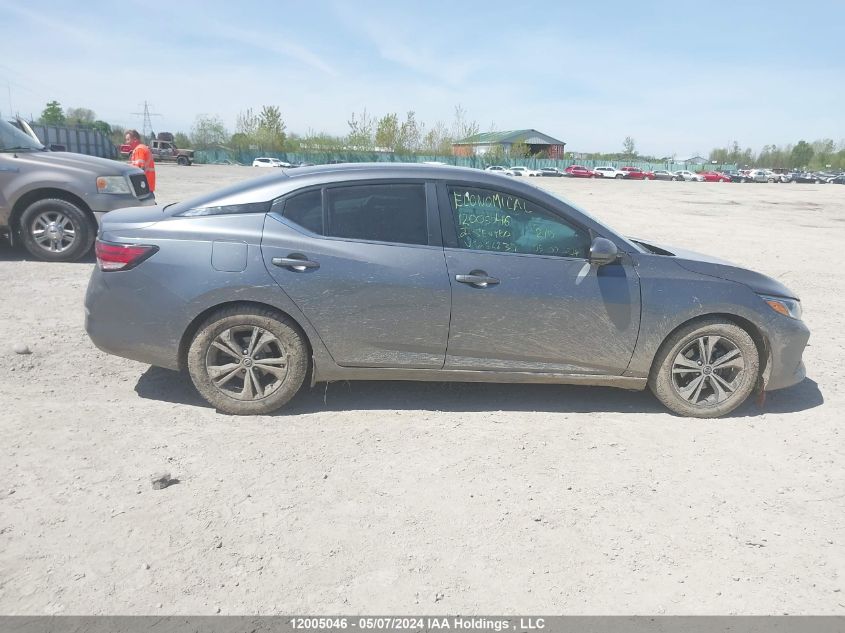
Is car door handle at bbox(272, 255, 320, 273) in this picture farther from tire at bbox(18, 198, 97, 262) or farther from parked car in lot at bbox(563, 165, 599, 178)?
parked car in lot at bbox(563, 165, 599, 178)

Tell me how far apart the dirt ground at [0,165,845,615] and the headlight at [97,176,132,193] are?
3.89 metres

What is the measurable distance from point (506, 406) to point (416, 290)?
1.14 metres

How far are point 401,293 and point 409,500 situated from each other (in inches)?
52.4

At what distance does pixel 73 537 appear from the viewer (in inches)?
112

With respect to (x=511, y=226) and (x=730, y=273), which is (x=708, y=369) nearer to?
(x=730, y=273)

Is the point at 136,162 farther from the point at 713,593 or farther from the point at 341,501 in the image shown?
the point at 713,593

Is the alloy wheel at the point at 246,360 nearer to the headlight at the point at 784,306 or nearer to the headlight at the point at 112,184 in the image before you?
the headlight at the point at 784,306

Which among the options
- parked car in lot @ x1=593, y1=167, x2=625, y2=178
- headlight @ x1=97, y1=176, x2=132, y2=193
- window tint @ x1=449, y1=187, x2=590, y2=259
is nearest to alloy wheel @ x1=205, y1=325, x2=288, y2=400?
window tint @ x1=449, y1=187, x2=590, y2=259

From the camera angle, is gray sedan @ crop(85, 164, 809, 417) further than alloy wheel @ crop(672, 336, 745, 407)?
No

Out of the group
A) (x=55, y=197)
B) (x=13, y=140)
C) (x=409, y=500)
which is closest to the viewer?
(x=409, y=500)

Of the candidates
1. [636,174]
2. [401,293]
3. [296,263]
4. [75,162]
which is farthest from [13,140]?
[636,174]

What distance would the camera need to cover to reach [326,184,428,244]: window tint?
4105 mm

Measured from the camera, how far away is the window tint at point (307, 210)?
4.09m

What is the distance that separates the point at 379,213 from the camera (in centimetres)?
415
